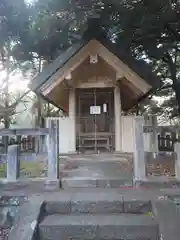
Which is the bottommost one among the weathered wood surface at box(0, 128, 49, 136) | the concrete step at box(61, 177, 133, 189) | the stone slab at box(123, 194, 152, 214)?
the stone slab at box(123, 194, 152, 214)

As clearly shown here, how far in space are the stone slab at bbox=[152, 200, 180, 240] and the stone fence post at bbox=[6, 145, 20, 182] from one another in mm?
2835

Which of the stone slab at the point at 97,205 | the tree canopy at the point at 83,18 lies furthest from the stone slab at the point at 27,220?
the tree canopy at the point at 83,18

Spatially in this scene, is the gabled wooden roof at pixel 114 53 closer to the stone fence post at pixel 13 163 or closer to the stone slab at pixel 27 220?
the stone fence post at pixel 13 163

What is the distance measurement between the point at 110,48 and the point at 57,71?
6.04 ft

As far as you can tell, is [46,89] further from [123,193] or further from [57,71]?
[123,193]

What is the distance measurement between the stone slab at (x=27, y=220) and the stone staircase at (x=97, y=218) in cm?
14

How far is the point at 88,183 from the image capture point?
6133mm

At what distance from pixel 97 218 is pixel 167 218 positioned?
1.12m

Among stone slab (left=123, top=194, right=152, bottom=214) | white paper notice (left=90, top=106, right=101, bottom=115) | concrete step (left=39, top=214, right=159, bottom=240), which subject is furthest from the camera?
white paper notice (left=90, top=106, right=101, bottom=115)

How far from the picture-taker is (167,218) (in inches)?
180

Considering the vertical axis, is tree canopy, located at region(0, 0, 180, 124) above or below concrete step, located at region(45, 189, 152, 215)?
above

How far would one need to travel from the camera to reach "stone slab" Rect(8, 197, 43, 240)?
431 cm

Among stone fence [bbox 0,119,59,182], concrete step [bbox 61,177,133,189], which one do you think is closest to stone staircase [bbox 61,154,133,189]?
concrete step [bbox 61,177,133,189]

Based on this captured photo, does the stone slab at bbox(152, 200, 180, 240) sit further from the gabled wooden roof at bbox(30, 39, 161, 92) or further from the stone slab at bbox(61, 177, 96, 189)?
the gabled wooden roof at bbox(30, 39, 161, 92)
